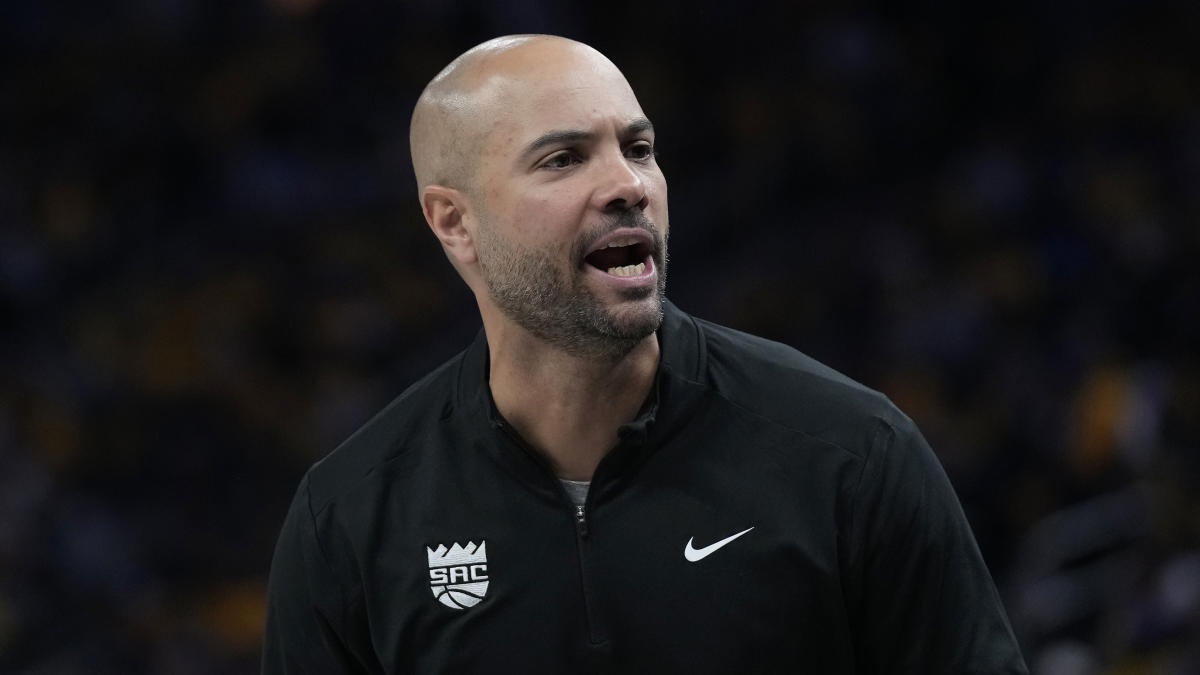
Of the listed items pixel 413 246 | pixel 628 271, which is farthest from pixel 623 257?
pixel 413 246

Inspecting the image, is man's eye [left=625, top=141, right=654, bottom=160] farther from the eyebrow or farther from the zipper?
the zipper

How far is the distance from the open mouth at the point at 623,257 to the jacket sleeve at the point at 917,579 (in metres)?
0.43

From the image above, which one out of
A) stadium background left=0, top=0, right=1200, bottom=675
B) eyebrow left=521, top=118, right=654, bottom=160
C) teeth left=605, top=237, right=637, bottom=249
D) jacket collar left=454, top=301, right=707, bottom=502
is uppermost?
eyebrow left=521, top=118, right=654, bottom=160

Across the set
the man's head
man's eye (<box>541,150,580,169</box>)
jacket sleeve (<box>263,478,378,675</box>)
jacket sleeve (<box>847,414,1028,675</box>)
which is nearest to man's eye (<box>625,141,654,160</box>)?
the man's head

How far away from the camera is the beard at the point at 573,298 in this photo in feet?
7.77

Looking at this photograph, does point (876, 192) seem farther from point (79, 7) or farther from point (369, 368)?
point (79, 7)

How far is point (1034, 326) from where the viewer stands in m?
6.67

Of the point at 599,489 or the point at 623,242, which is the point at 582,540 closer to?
the point at 599,489

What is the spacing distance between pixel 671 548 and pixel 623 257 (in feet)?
1.44

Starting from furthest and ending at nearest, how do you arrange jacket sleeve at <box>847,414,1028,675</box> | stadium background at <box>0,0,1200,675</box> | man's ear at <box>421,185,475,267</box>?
stadium background at <box>0,0,1200,675</box> → man's ear at <box>421,185,475,267</box> → jacket sleeve at <box>847,414,1028,675</box>

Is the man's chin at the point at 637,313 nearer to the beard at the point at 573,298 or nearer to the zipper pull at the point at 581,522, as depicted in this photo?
the beard at the point at 573,298

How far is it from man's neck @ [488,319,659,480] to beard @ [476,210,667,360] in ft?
0.11

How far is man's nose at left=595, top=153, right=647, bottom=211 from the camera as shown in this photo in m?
2.36

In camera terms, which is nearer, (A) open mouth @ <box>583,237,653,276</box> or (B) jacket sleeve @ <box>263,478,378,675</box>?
(A) open mouth @ <box>583,237,653,276</box>
